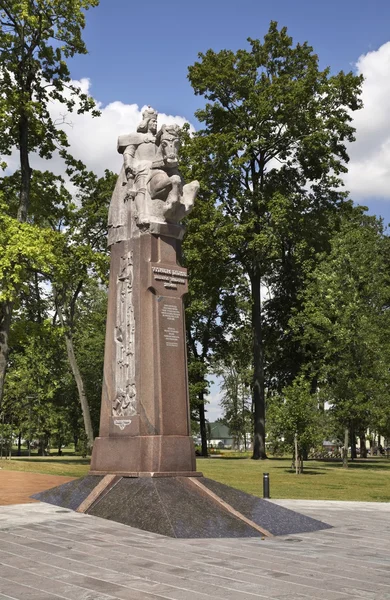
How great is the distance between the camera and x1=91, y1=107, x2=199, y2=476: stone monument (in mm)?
13625

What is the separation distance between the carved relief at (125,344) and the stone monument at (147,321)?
0.02 meters

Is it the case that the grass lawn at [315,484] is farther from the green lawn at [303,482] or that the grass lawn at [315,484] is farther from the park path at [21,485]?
the park path at [21,485]

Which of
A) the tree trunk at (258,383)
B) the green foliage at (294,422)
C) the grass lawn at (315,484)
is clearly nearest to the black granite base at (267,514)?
the grass lawn at (315,484)

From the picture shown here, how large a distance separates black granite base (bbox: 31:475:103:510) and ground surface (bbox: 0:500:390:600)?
644 millimetres

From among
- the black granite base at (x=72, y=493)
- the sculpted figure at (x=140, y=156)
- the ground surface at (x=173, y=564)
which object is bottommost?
the ground surface at (x=173, y=564)

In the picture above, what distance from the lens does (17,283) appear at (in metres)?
27.5

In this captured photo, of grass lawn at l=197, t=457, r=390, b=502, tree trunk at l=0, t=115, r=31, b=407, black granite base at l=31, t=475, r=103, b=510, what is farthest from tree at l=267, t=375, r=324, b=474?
black granite base at l=31, t=475, r=103, b=510

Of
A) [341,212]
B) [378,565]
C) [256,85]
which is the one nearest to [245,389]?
[341,212]

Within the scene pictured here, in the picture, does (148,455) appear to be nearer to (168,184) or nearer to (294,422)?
(168,184)

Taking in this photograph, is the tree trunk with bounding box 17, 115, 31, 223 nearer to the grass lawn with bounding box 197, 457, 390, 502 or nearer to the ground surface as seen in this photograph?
the grass lawn with bounding box 197, 457, 390, 502

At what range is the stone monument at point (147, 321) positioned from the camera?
44.7 ft

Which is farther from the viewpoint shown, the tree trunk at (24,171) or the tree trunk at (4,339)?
the tree trunk at (24,171)

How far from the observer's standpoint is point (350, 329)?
37.8 meters

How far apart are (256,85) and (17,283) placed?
19370mm
